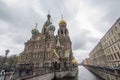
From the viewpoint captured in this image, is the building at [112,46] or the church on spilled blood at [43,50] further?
the church on spilled blood at [43,50]

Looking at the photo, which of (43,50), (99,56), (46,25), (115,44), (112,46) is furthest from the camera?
(99,56)

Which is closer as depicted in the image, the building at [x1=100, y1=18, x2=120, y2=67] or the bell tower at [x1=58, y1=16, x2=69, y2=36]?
the building at [x1=100, y1=18, x2=120, y2=67]

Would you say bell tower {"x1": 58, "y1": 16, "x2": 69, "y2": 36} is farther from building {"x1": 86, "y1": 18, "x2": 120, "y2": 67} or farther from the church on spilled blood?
building {"x1": 86, "y1": 18, "x2": 120, "y2": 67}

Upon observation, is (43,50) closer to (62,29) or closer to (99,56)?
(62,29)

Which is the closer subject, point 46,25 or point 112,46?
point 112,46

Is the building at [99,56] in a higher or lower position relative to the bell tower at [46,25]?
lower

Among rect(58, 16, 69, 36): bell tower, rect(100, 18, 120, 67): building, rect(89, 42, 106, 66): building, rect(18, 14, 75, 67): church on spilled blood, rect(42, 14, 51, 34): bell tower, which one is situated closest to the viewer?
rect(100, 18, 120, 67): building

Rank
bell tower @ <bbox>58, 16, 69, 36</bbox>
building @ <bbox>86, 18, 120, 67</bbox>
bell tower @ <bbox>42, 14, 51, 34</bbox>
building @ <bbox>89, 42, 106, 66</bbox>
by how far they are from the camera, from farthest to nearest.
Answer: bell tower @ <bbox>58, 16, 69, 36</bbox>, bell tower @ <bbox>42, 14, 51, 34</bbox>, building @ <bbox>89, 42, 106, 66</bbox>, building @ <bbox>86, 18, 120, 67</bbox>

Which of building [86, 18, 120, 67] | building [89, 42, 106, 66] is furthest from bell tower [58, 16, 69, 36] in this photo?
building [89, 42, 106, 66]

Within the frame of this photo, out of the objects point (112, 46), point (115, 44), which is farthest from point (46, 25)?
point (115, 44)

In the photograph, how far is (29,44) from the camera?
125ft

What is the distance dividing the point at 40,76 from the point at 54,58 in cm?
1312

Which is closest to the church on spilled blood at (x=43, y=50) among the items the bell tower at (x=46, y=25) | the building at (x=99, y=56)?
the bell tower at (x=46, y=25)

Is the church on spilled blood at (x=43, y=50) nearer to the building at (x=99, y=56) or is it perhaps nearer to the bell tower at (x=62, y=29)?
the bell tower at (x=62, y=29)
